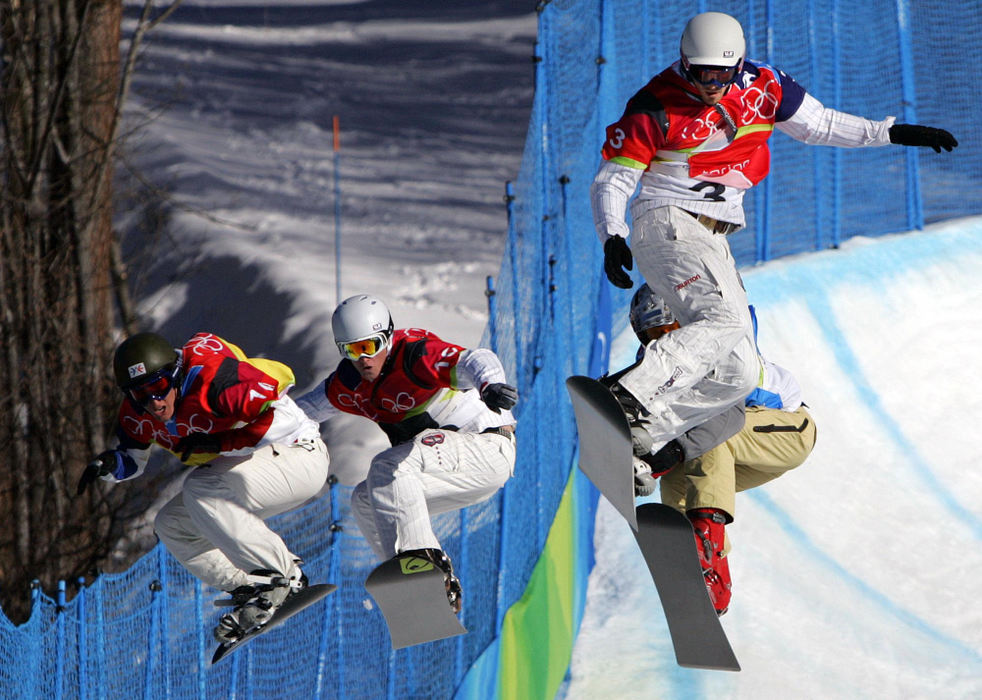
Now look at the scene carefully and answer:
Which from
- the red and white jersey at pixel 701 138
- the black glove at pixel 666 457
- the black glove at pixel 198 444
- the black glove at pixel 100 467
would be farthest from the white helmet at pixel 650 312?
the black glove at pixel 100 467

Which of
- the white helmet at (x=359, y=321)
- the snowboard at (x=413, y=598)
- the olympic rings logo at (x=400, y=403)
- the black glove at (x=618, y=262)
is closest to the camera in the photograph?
the black glove at (x=618, y=262)

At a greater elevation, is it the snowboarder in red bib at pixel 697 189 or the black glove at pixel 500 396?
the snowboarder in red bib at pixel 697 189

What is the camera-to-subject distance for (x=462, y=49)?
25.2 meters

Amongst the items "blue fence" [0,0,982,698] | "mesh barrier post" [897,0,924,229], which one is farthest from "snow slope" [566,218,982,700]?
"blue fence" [0,0,982,698]

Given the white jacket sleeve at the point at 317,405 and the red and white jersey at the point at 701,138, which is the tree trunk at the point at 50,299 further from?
the red and white jersey at the point at 701,138

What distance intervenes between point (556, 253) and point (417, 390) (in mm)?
2961

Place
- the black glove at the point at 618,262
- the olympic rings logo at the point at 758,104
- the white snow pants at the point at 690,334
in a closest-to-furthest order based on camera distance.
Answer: the black glove at the point at 618,262 → the white snow pants at the point at 690,334 → the olympic rings logo at the point at 758,104

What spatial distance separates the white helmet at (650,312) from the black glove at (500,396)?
64 centimetres

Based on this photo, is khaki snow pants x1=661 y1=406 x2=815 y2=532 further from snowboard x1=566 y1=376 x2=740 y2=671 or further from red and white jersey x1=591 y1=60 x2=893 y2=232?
red and white jersey x1=591 y1=60 x2=893 y2=232

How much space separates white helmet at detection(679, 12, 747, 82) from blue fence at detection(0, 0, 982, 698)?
7.78ft

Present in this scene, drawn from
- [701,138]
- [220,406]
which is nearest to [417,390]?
[220,406]

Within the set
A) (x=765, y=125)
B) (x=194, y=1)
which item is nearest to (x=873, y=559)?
(x=765, y=125)

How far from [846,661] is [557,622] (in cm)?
189

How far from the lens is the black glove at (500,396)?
6.10m
